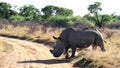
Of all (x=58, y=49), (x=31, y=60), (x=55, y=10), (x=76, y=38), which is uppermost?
(x=76, y=38)

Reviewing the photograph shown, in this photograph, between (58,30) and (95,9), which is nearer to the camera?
(58,30)

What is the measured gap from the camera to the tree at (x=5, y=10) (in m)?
80.8

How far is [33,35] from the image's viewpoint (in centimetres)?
3234

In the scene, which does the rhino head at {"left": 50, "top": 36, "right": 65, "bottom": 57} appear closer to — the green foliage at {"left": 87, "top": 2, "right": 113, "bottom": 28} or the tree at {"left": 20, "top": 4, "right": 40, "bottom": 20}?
the green foliage at {"left": 87, "top": 2, "right": 113, "bottom": 28}

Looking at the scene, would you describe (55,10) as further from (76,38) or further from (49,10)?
(76,38)

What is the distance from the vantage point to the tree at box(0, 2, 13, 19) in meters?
80.8

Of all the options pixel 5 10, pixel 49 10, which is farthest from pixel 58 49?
pixel 49 10

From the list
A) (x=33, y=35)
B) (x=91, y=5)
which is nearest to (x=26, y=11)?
(x=91, y=5)

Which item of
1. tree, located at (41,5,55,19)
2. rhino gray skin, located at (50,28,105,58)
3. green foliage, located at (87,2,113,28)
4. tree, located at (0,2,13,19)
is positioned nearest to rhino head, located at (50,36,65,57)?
rhino gray skin, located at (50,28,105,58)

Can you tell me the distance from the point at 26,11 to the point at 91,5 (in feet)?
81.6

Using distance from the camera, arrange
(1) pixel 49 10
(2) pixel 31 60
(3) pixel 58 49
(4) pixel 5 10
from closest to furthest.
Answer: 1. (2) pixel 31 60
2. (3) pixel 58 49
3. (4) pixel 5 10
4. (1) pixel 49 10

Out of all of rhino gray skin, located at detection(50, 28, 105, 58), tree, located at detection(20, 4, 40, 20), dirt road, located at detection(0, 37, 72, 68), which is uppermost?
rhino gray skin, located at detection(50, 28, 105, 58)

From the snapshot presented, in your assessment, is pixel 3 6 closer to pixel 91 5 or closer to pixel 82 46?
pixel 91 5

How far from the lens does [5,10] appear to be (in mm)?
81812
